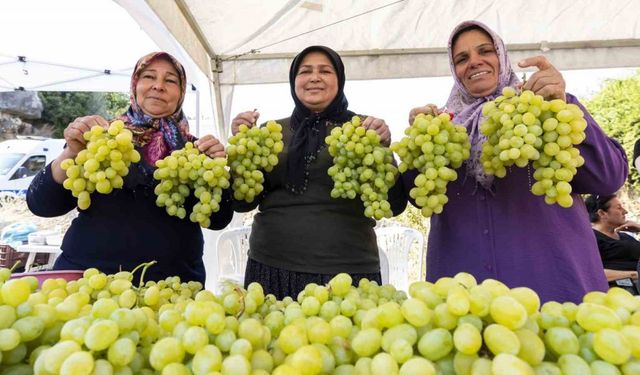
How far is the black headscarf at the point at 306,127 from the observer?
1.71m

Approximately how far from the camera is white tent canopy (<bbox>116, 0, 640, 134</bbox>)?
9.32ft

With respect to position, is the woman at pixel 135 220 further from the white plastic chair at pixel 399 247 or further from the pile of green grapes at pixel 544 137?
the white plastic chair at pixel 399 247

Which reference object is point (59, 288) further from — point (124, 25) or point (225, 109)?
point (124, 25)

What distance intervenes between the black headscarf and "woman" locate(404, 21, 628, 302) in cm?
43

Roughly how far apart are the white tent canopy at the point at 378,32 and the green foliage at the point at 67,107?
1994 cm

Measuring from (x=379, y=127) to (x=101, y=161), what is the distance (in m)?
0.89

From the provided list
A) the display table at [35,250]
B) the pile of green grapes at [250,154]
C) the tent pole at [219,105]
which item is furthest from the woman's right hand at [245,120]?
the display table at [35,250]

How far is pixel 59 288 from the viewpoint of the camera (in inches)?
30.9

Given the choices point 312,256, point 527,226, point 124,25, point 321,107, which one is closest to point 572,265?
point 527,226

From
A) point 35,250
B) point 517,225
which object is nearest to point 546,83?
point 517,225

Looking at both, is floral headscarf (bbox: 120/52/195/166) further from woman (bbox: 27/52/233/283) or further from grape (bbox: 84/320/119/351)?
grape (bbox: 84/320/119/351)

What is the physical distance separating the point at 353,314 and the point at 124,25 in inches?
158

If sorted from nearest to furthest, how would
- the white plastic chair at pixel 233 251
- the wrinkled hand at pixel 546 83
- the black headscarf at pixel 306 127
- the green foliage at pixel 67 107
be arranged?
the wrinkled hand at pixel 546 83
the black headscarf at pixel 306 127
the white plastic chair at pixel 233 251
the green foliage at pixel 67 107

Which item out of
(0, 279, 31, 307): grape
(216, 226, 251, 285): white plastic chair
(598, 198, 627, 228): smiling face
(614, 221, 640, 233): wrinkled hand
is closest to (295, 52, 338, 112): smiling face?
(0, 279, 31, 307): grape
